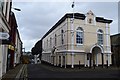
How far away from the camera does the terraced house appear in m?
29.3

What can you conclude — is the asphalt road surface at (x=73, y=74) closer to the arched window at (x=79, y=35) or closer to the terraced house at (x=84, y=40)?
the terraced house at (x=84, y=40)

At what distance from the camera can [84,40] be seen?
30438 millimetres

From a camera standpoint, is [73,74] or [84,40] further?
[84,40]


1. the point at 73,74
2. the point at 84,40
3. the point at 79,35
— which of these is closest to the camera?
the point at 73,74

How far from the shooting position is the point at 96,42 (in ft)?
104

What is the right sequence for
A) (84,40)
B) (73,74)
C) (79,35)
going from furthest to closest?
(84,40), (79,35), (73,74)

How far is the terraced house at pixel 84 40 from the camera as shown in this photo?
29.3 m

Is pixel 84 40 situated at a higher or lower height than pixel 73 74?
higher

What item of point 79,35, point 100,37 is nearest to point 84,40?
point 79,35

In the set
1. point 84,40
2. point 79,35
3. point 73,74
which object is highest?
point 79,35

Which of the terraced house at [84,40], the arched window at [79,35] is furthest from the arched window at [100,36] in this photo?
the arched window at [79,35]

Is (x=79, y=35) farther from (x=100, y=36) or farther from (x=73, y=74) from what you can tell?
(x=73, y=74)

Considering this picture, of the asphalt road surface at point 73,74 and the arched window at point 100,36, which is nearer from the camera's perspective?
the asphalt road surface at point 73,74

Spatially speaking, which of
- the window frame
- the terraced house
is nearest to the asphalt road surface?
the terraced house
